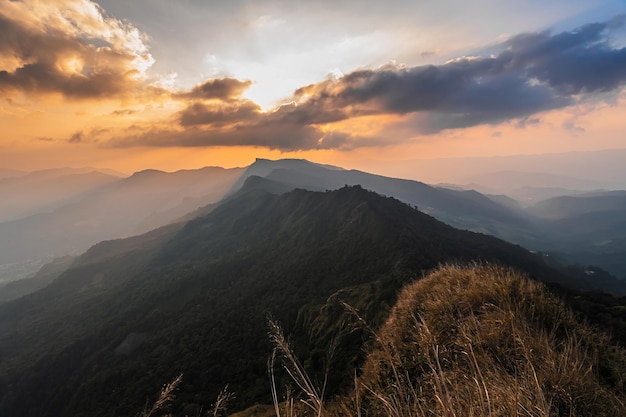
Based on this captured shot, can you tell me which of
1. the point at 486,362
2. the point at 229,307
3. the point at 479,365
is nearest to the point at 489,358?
the point at 486,362

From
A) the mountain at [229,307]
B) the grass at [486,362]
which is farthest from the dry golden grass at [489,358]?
the mountain at [229,307]

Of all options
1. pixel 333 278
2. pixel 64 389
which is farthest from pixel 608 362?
pixel 64 389

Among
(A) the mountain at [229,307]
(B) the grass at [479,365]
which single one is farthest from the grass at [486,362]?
(A) the mountain at [229,307]

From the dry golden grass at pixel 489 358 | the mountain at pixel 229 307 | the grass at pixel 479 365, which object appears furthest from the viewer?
the mountain at pixel 229 307

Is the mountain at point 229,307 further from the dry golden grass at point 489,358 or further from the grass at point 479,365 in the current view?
the grass at point 479,365

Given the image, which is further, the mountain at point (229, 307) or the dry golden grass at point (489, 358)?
the mountain at point (229, 307)

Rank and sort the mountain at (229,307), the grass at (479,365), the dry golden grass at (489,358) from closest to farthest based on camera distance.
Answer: the grass at (479,365), the dry golden grass at (489,358), the mountain at (229,307)

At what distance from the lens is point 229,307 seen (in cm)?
8094

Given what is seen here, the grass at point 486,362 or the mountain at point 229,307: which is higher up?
the grass at point 486,362

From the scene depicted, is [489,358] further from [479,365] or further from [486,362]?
[479,365]

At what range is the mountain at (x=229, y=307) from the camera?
51.5 m

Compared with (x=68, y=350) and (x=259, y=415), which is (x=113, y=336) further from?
(x=259, y=415)

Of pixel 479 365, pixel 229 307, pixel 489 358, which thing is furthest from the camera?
pixel 229 307

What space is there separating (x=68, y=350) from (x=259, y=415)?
334ft
